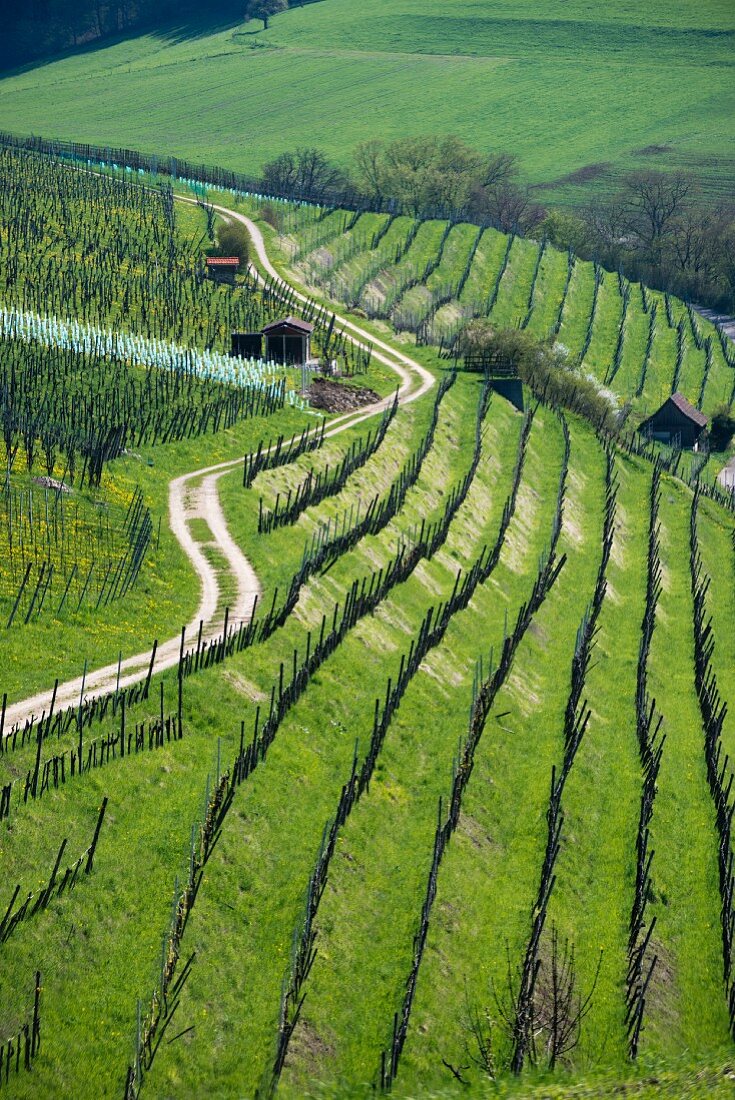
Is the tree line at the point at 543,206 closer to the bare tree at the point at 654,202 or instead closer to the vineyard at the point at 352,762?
the bare tree at the point at 654,202

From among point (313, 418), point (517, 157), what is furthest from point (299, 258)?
point (517, 157)

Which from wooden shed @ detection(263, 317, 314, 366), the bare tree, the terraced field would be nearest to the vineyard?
wooden shed @ detection(263, 317, 314, 366)

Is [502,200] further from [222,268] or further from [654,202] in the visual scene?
[222,268]

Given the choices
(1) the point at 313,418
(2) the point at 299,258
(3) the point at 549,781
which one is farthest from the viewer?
(2) the point at 299,258

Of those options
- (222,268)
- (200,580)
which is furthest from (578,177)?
(200,580)

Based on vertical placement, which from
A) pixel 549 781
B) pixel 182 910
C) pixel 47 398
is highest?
pixel 47 398

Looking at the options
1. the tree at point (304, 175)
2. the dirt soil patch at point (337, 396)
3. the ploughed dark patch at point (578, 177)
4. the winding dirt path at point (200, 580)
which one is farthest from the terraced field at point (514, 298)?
the ploughed dark patch at point (578, 177)

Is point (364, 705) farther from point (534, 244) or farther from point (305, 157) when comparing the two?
point (305, 157)

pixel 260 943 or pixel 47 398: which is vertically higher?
pixel 47 398
